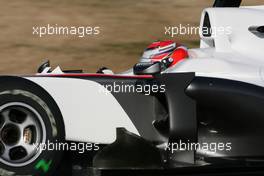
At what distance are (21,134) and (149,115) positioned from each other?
108cm

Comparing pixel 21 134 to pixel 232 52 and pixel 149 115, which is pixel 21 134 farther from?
pixel 232 52

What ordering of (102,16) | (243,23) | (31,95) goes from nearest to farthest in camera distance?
1. (31,95)
2. (243,23)
3. (102,16)

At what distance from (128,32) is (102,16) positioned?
48.4 inches

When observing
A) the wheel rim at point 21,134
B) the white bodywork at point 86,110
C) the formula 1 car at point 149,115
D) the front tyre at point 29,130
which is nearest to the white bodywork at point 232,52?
the formula 1 car at point 149,115

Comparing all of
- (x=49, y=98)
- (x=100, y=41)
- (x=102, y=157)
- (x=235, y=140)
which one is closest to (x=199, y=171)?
(x=235, y=140)

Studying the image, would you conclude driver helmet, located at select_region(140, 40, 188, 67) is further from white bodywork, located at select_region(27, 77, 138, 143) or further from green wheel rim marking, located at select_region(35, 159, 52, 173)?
green wheel rim marking, located at select_region(35, 159, 52, 173)

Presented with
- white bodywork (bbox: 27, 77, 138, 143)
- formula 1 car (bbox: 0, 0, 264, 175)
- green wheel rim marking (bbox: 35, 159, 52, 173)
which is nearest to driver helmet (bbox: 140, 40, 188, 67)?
formula 1 car (bbox: 0, 0, 264, 175)

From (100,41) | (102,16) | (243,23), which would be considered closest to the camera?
(243,23)

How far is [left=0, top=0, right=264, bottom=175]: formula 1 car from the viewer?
576 cm

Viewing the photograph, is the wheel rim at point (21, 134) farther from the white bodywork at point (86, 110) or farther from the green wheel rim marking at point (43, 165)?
the white bodywork at point (86, 110)

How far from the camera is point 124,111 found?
5.98 metres

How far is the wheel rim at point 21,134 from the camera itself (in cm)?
573

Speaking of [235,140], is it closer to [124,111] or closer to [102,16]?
[124,111]

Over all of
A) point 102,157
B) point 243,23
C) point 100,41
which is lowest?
point 102,157
